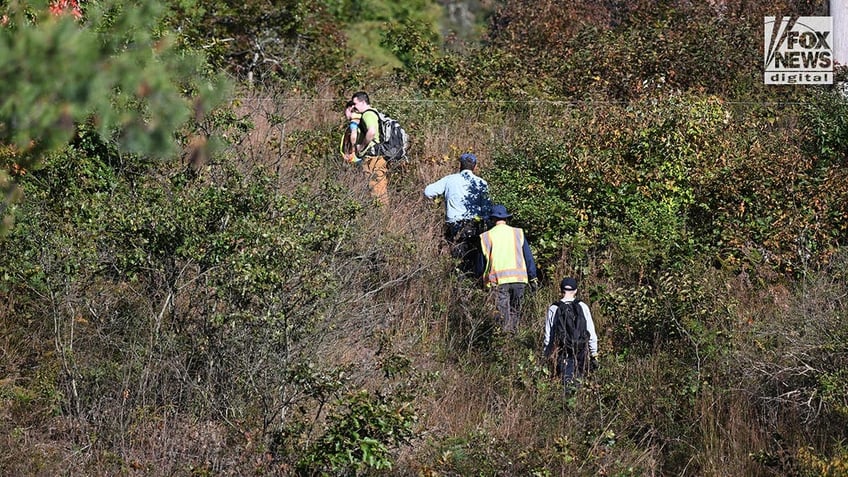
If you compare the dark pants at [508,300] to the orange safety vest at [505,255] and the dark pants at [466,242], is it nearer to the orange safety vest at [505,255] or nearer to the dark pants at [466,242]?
the orange safety vest at [505,255]

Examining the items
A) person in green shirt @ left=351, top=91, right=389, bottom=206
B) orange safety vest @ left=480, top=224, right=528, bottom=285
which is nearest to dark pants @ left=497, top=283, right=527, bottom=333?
orange safety vest @ left=480, top=224, right=528, bottom=285

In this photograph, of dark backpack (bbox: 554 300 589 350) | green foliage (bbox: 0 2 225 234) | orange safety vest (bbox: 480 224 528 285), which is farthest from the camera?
orange safety vest (bbox: 480 224 528 285)

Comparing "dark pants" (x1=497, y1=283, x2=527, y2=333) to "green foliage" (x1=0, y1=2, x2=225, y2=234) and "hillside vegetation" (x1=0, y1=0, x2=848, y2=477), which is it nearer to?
"hillside vegetation" (x1=0, y1=0, x2=848, y2=477)

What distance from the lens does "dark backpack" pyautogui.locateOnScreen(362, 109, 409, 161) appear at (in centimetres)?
1288

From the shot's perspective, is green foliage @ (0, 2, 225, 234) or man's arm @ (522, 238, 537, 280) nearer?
green foliage @ (0, 2, 225, 234)

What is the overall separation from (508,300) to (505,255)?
0.42 m

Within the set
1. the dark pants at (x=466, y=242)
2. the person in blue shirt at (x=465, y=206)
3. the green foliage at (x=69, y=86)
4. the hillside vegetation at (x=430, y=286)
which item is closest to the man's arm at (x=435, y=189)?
the person in blue shirt at (x=465, y=206)

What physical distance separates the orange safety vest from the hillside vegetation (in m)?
0.29

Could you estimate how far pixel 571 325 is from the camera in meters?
9.70

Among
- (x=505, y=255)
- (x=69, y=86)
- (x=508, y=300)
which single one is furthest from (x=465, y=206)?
(x=69, y=86)

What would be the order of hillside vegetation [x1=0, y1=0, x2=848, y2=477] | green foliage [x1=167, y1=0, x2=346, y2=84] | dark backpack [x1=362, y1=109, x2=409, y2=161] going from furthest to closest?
green foliage [x1=167, y1=0, x2=346, y2=84]
dark backpack [x1=362, y1=109, x2=409, y2=161]
hillside vegetation [x1=0, y1=0, x2=848, y2=477]

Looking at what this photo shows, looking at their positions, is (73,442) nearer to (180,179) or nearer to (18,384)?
(18,384)

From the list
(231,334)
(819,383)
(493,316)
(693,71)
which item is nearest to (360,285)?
(493,316)

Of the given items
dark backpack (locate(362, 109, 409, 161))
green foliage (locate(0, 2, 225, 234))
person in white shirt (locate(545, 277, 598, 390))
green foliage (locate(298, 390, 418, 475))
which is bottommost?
green foliage (locate(298, 390, 418, 475))
